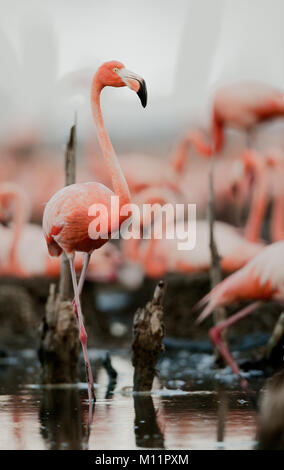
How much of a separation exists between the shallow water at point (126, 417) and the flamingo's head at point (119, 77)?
1725 mm

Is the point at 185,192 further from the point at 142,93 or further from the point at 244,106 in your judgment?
the point at 142,93

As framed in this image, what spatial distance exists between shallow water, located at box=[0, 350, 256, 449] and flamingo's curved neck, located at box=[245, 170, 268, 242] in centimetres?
262

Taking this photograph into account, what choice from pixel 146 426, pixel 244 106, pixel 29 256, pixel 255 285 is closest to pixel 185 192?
pixel 244 106

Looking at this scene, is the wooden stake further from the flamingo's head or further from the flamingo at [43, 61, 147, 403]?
the flamingo's head

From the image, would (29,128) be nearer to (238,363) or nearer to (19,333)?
(19,333)

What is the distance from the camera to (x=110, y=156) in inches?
203

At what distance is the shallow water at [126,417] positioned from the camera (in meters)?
3.55

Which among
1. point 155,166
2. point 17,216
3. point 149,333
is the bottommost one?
point 17,216

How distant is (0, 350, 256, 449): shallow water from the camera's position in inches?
140

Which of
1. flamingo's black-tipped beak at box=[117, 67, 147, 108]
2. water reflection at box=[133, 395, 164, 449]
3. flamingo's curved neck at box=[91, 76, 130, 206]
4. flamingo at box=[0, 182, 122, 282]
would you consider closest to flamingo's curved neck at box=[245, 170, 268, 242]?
flamingo at box=[0, 182, 122, 282]

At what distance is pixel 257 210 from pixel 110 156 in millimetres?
3255

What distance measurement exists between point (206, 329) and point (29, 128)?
108 inches

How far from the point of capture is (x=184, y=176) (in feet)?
27.9
